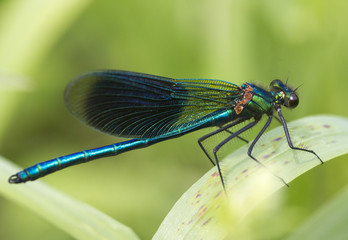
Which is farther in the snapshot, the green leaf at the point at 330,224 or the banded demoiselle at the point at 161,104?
the banded demoiselle at the point at 161,104

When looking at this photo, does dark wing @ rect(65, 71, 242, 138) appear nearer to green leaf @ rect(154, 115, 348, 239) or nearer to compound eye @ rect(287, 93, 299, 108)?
compound eye @ rect(287, 93, 299, 108)

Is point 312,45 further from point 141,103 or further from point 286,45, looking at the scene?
point 141,103

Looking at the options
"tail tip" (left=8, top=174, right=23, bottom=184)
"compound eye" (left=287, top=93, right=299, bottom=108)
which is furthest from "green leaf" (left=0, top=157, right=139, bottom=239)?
"compound eye" (left=287, top=93, right=299, bottom=108)

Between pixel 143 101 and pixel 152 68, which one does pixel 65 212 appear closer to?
pixel 143 101

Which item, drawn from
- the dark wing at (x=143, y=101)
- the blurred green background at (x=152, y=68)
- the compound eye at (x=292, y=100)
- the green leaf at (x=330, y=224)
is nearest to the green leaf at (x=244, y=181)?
the green leaf at (x=330, y=224)

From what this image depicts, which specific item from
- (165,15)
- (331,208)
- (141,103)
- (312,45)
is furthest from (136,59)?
(331,208)

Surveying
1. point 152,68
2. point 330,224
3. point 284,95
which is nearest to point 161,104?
point 284,95

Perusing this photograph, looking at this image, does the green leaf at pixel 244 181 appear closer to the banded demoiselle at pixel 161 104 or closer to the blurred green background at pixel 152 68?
the banded demoiselle at pixel 161 104
